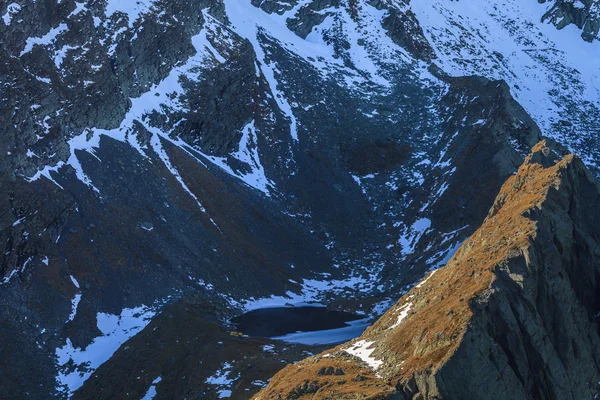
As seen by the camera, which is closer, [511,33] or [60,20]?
[60,20]

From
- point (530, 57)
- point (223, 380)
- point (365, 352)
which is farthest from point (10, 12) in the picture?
point (530, 57)

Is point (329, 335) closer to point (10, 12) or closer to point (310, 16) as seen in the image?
point (10, 12)

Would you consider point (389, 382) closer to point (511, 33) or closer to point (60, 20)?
point (60, 20)

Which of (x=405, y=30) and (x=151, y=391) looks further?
(x=405, y=30)

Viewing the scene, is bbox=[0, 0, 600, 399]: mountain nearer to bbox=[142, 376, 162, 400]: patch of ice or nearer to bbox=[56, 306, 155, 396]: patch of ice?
bbox=[56, 306, 155, 396]: patch of ice

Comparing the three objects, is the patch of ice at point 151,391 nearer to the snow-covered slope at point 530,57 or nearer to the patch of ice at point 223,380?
the patch of ice at point 223,380

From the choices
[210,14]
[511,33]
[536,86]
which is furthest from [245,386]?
[511,33]
